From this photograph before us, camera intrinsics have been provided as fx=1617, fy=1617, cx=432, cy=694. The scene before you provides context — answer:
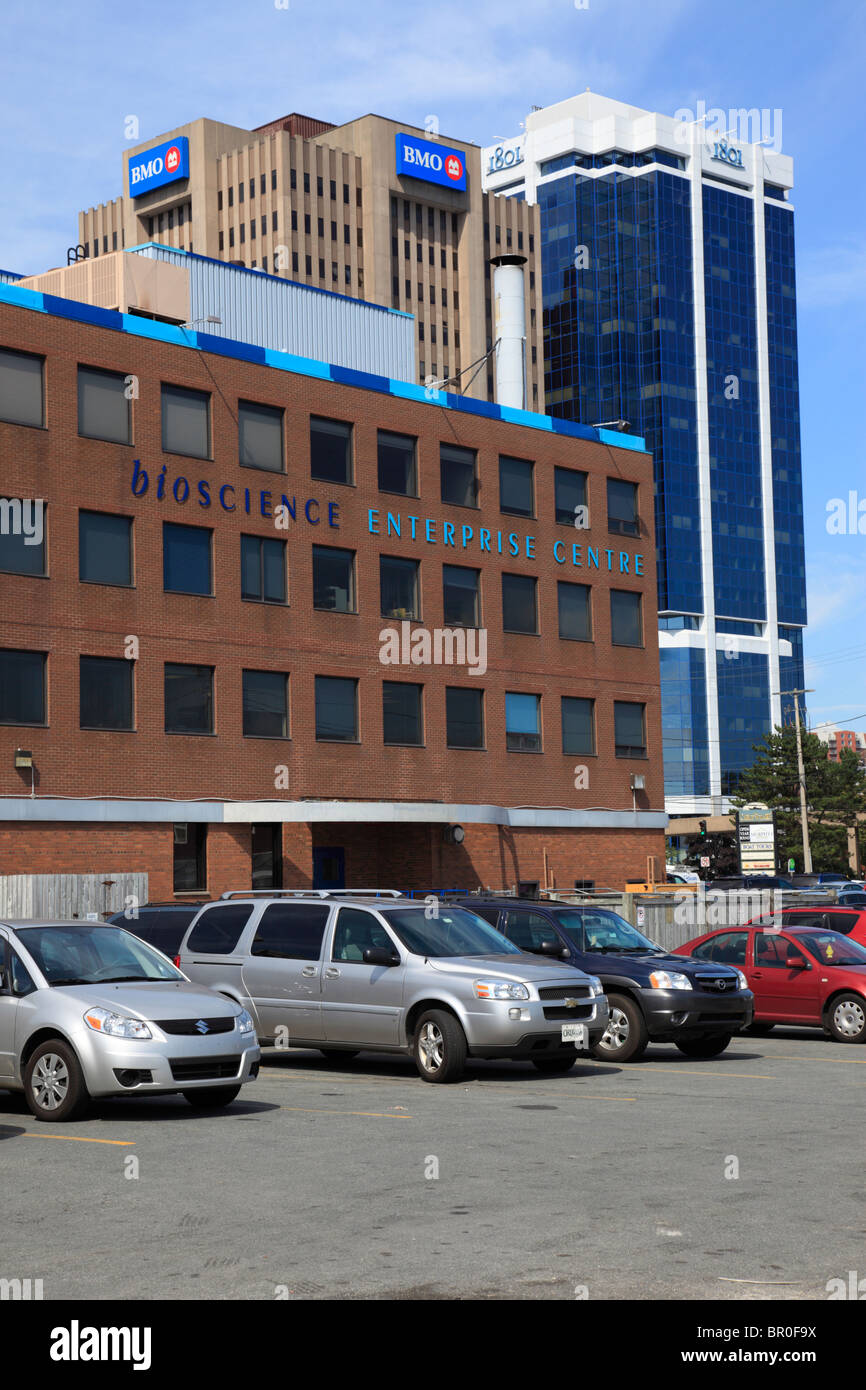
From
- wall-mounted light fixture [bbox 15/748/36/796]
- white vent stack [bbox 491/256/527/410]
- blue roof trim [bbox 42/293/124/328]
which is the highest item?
white vent stack [bbox 491/256/527/410]

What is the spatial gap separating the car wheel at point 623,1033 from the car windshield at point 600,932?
1.12m

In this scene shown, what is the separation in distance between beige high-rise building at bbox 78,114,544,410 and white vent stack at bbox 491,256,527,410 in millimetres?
66690

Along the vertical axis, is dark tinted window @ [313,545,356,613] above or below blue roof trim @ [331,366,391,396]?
below

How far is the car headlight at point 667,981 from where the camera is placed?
58.0ft

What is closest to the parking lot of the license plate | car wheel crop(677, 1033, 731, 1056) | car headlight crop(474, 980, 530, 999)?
the license plate

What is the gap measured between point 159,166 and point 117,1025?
131603 mm

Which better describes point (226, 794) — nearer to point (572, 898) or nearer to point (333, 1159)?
point (572, 898)

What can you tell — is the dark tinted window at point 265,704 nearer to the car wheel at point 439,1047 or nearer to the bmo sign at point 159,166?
the car wheel at point 439,1047

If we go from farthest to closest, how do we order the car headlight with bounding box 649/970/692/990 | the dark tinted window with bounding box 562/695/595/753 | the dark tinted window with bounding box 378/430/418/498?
1. the dark tinted window with bounding box 562/695/595/753
2. the dark tinted window with bounding box 378/430/418/498
3. the car headlight with bounding box 649/970/692/990

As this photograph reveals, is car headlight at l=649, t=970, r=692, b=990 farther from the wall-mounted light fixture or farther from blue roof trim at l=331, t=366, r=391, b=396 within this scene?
blue roof trim at l=331, t=366, r=391, b=396

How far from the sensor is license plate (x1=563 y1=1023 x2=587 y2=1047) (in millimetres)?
15727

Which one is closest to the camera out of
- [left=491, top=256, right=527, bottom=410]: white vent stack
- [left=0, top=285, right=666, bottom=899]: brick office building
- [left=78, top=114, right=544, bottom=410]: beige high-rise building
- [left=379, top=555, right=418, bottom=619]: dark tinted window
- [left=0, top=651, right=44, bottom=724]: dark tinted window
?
[left=0, top=651, right=44, bottom=724]: dark tinted window
